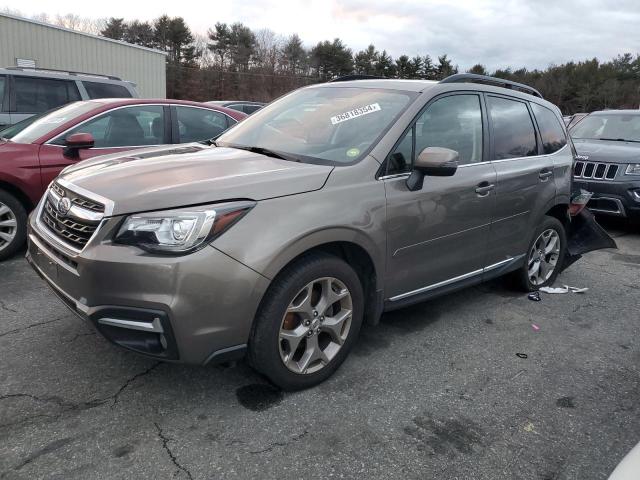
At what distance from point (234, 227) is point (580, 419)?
2127mm

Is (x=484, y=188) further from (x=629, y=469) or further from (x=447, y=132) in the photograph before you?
(x=629, y=469)

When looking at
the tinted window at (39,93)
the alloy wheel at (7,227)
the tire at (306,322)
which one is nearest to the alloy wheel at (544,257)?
the tire at (306,322)

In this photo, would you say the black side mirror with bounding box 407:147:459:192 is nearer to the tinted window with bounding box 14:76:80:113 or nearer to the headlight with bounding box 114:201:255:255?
the headlight with bounding box 114:201:255:255

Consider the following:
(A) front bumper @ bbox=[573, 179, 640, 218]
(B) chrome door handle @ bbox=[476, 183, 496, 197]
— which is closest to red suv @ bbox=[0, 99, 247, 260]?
(B) chrome door handle @ bbox=[476, 183, 496, 197]

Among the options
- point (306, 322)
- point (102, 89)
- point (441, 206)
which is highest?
point (102, 89)

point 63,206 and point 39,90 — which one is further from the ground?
point 39,90

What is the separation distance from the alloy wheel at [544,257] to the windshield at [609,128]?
4382 mm

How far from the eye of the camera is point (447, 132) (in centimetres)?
352

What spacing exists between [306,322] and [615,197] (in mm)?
6093

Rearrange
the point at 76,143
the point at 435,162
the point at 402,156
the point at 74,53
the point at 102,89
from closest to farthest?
1. the point at 435,162
2. the point at 402,156
3. the point at 76,143
4. the point at 102,89
5. the point at 74,53

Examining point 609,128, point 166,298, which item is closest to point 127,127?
point 166,298

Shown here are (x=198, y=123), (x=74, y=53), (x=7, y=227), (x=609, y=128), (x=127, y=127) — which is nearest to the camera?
(x=7, y=227)

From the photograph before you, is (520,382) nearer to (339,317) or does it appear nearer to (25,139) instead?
(339,317)

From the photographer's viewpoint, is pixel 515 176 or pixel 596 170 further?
pixel 596 170
